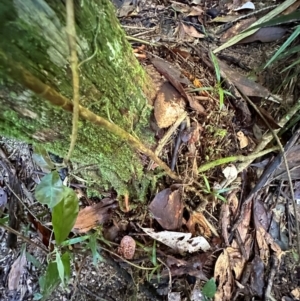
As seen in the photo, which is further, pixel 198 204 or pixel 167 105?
pixel 198 204

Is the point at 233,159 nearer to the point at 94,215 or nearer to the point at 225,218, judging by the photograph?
the point at 225,218

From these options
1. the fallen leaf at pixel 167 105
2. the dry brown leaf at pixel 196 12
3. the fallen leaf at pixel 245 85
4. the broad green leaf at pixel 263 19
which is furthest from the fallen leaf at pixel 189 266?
the dry brown leaf at pixel 196 12

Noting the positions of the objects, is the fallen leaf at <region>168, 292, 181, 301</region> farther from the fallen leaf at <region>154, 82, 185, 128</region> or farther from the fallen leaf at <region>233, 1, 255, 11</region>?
the fallen leaf at <region>233, 1, 255, 11</region>

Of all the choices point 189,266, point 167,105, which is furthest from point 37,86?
point 189,266

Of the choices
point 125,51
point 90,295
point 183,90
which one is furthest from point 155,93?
point 90,295

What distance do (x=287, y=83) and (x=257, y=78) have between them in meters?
0.09

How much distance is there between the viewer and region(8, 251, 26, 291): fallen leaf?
3.77ft

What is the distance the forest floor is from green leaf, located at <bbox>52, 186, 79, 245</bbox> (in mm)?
229

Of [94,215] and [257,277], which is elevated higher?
[94,215]

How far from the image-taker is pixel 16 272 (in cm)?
115

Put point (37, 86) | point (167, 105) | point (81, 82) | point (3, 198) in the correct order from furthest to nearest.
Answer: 1. point (3, 198)
2. point (167, 105)
3. point (81, 82)
4. point (37, 86)

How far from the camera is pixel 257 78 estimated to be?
1154 mm

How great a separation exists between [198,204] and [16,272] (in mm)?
576

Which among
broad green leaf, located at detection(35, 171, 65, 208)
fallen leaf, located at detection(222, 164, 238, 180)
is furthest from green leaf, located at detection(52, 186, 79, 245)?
fallen leaf, located at detection(222, 164, 238, 180)
